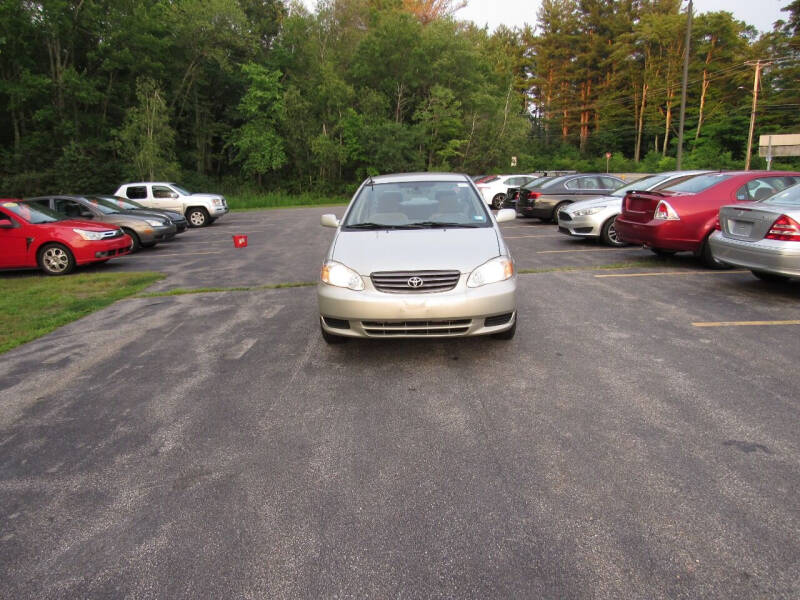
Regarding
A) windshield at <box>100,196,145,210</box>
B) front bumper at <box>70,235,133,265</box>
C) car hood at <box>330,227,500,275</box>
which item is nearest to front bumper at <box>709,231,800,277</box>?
car hood at <box>330,227,500,275</box>

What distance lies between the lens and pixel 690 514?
2.69 m

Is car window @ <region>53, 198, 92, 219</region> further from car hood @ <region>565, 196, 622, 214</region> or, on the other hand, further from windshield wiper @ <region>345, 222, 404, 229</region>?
car hood @ <region>565, 196, 622, 214</region>

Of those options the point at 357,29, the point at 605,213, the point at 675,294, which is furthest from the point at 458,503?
the point at 357,29

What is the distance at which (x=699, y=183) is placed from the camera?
30.6ft

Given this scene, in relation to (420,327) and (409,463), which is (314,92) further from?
(409,463)

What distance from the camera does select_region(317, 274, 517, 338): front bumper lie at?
4535 millimetres

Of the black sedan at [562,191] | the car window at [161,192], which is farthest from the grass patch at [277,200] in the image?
the black sedan at [562,191]

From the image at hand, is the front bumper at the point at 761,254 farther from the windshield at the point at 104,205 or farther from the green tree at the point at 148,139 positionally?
the green tree at the point at 148,139

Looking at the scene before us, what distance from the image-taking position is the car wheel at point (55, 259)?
10.3 metres

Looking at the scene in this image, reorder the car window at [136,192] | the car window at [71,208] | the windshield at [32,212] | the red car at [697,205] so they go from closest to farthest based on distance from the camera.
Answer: the red car at [697,205] → the windshield at [32,212] → the car window at [71,208] → the car window at [136,192]

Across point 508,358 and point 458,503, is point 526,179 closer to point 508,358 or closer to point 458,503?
point 508,358

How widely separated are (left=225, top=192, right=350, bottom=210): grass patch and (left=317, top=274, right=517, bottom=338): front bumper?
1235 inches

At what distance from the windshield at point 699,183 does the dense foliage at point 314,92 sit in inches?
1120

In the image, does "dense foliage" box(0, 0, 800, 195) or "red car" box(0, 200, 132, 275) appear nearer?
"red car" box(0, 200, 132, 275)
